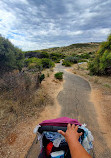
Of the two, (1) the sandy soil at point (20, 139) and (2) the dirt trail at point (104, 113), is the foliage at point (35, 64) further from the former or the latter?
(1) the sandy soil at point (20, 139)

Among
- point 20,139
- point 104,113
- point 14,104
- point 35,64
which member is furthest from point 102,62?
point 20,139

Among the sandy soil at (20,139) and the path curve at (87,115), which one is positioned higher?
the sandy soil at (20,139)

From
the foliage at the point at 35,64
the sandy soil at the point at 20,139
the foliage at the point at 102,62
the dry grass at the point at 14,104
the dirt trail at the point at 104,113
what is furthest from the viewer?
the foliage at the point at 35,64

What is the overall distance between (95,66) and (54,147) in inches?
497

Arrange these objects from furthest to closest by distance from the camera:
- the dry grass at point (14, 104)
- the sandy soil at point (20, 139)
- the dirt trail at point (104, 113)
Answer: the dry grass at point (14, 104)
the dirt trail at point (104, 113)
the sandy soil at point (20, 139)

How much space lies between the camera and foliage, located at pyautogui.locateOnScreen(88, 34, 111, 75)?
966cm

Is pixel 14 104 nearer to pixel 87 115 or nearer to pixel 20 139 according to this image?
pixel 20 139

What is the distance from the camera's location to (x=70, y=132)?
1133 millimetres

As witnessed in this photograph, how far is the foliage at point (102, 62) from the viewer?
9663 mm

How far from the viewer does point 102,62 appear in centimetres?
1039

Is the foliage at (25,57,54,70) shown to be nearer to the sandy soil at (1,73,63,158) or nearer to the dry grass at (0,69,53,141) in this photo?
the dry grass at (0,69,53,141)

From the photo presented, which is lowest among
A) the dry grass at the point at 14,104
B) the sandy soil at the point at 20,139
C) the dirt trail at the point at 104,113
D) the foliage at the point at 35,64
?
the dirt trail at the point at 104,113

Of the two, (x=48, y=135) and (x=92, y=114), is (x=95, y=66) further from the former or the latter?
(x=48, y=135)

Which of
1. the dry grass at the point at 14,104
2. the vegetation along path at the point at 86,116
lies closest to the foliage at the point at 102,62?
the vegetation along path at the point at 86,116
